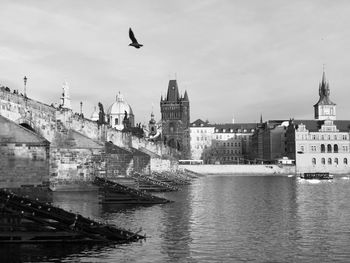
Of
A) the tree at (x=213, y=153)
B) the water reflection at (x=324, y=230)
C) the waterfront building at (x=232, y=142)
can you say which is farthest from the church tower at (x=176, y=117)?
the water reflection at (x=324, y=230)

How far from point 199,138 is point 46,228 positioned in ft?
544

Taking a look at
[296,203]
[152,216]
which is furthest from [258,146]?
[152,216]

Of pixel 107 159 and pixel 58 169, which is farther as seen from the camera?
pixel 107 159

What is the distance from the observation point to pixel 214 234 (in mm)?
26312

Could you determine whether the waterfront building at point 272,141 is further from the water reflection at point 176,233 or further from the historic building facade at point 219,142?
the water reflection at point 176,233

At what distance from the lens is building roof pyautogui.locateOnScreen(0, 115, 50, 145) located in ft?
115

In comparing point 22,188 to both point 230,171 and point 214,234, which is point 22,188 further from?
point 230,171

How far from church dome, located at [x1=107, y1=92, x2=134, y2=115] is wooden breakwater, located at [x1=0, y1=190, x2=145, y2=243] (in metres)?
154

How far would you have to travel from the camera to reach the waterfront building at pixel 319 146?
139625mm

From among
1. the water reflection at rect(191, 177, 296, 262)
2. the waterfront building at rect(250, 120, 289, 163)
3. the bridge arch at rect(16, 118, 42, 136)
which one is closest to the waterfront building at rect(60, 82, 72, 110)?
the bridge arch at rect(16, 118, 42, 136)

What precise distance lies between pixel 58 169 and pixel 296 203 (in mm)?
22166

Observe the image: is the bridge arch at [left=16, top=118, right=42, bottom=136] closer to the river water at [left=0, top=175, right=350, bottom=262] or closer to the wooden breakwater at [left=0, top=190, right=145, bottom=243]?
the river water at [left=0, top=175, right=350, bottom=262]

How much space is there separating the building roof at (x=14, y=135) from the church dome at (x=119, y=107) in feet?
463

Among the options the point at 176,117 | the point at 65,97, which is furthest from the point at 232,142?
the point at 65,97
